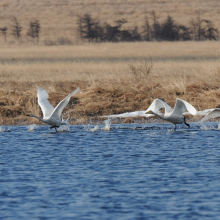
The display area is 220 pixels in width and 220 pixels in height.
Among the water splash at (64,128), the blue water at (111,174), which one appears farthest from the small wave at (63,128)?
the blue water at (111,174)

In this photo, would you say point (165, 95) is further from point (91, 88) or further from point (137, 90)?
point (91, 88)

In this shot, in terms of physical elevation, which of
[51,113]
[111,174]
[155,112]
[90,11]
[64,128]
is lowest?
[111,174]

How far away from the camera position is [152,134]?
13508 millimetres

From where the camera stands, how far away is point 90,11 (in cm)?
7344

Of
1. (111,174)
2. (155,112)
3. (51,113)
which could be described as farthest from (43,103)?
(111,174)

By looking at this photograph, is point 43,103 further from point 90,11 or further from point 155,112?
point 90,11

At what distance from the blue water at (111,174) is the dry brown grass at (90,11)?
163ft

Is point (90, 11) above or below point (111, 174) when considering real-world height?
above

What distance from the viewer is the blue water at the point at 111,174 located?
280 inches

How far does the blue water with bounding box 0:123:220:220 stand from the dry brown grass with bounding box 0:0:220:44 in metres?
49.8

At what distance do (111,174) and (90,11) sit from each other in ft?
216

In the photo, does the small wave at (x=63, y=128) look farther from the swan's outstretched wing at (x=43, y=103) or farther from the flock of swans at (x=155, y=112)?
the swan's outstretched wing at (x=43, y=103)

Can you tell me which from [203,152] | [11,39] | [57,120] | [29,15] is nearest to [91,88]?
[57,120]

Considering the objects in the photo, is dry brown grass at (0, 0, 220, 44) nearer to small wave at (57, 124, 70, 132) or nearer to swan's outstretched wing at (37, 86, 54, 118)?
small wave at (57, 124, 70, 132)
